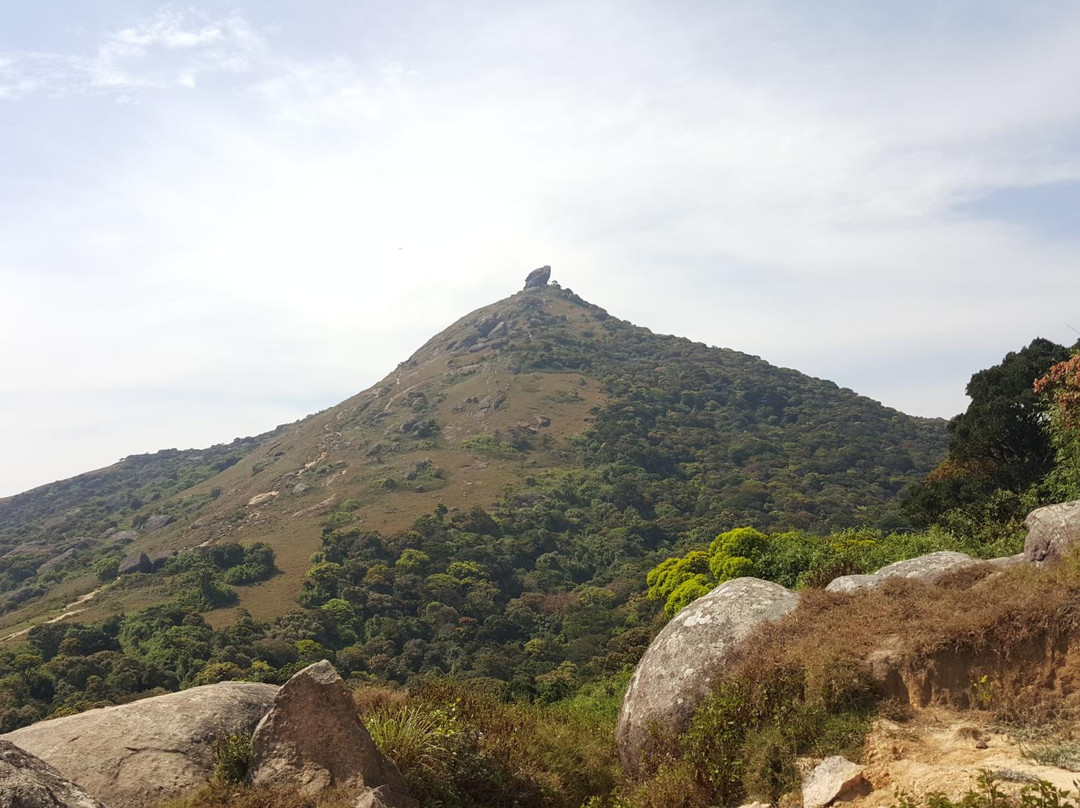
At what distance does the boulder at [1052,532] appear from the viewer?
32.2 ft

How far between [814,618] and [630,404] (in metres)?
115

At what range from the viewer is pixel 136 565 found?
76.6m

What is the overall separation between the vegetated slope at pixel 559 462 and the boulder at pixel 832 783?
5943 cm

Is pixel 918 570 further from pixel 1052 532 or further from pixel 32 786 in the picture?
pixel 32 786

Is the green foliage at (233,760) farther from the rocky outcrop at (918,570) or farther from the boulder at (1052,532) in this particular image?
the boulder at (1052,532)

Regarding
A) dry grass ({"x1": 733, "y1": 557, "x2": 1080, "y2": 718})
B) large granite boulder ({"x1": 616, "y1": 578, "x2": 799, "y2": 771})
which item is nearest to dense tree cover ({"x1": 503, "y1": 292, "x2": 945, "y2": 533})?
large granite boulder ({"x1": 616, "y1": 578, "x2": 799, "y2": 771})

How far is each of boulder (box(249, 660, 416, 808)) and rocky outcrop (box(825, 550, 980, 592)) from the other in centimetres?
656

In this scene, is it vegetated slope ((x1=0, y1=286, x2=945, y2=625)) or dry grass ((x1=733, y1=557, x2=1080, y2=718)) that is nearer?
dry grass ((x1=733, y1=557, x2=1080, y2=718))

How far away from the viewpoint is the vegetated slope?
8106cm

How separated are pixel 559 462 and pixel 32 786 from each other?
9936 cm

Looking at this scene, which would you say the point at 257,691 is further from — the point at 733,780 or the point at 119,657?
the point at 119,657

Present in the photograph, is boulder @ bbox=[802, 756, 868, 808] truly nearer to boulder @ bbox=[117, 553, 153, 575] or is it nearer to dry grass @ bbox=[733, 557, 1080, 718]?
dry grass @ bbox=[733, 557, 1080, 718]

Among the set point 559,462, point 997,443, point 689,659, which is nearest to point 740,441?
point 559,462

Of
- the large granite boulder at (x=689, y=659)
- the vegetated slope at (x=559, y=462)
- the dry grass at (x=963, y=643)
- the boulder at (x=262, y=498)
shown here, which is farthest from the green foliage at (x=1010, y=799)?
the boulder at (x=262, y=498)
